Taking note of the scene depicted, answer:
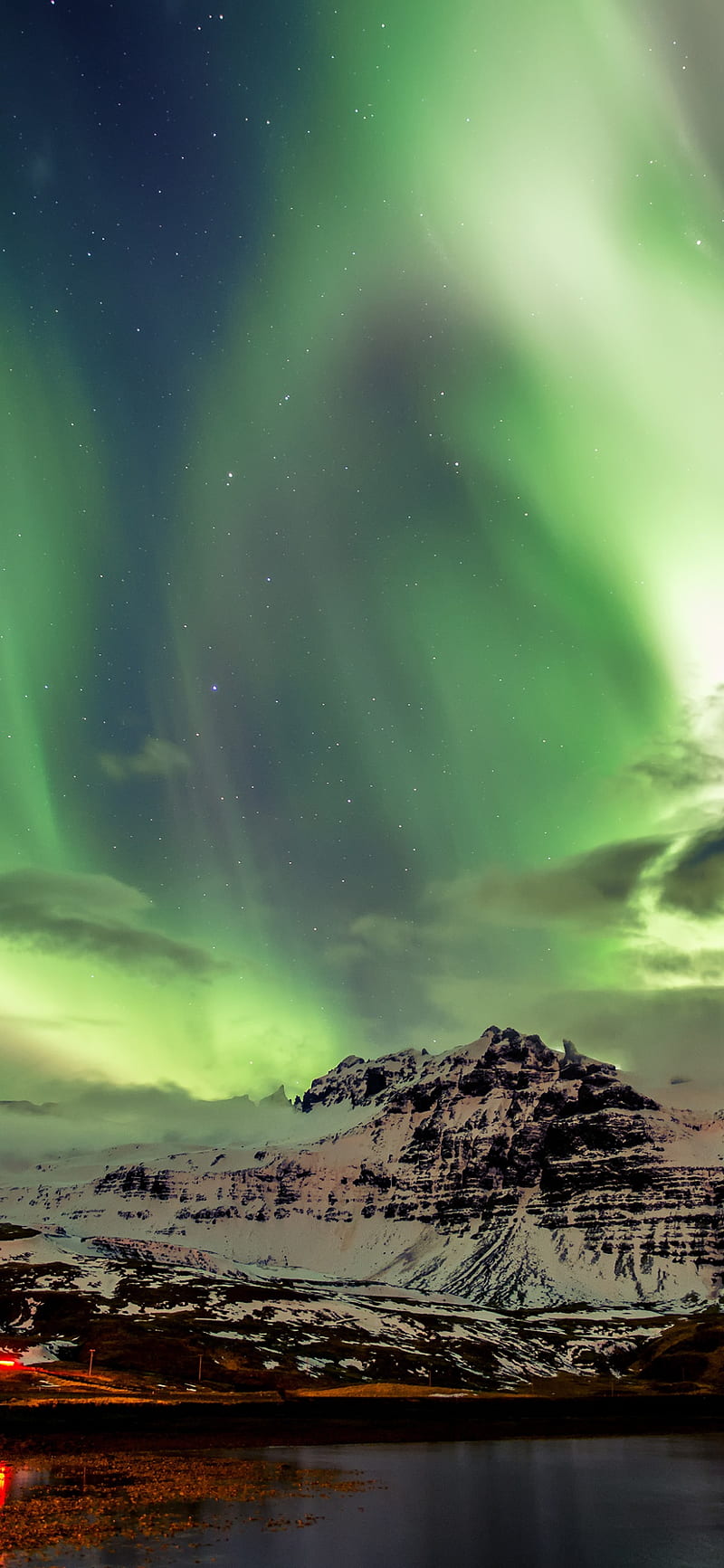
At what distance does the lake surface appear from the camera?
3725 cm

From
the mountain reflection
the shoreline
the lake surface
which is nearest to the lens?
the lake surface

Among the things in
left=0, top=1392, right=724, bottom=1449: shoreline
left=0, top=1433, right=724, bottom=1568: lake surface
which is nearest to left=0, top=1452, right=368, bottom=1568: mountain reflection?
left=0, top=1433, right=724, bottom=1568: lake surface

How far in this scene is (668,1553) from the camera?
42219mm

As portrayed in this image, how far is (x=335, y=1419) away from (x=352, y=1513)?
8382 cm

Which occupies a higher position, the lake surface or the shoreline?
the lake surface

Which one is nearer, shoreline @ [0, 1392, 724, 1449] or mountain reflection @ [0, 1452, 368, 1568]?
mountain reflection @ [0, 1452, 368, 1568]

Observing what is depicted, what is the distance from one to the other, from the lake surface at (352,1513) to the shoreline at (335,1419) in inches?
674

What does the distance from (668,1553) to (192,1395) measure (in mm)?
110924

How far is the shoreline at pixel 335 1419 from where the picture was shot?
289ft

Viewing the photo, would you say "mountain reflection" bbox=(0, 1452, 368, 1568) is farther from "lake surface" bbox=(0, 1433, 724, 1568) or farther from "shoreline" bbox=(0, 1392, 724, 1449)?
"shoreline" bbox=(0, 1392, 724, 1449)

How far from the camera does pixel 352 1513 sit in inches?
1913

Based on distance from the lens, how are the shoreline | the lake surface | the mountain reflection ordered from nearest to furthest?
the lake surface
the mountain reflection
the shoreline

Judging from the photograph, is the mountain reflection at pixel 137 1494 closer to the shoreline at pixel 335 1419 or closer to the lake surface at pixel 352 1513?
the lake surface at pixel 352 1513

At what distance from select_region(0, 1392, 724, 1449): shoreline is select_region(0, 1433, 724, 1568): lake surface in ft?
56.2
